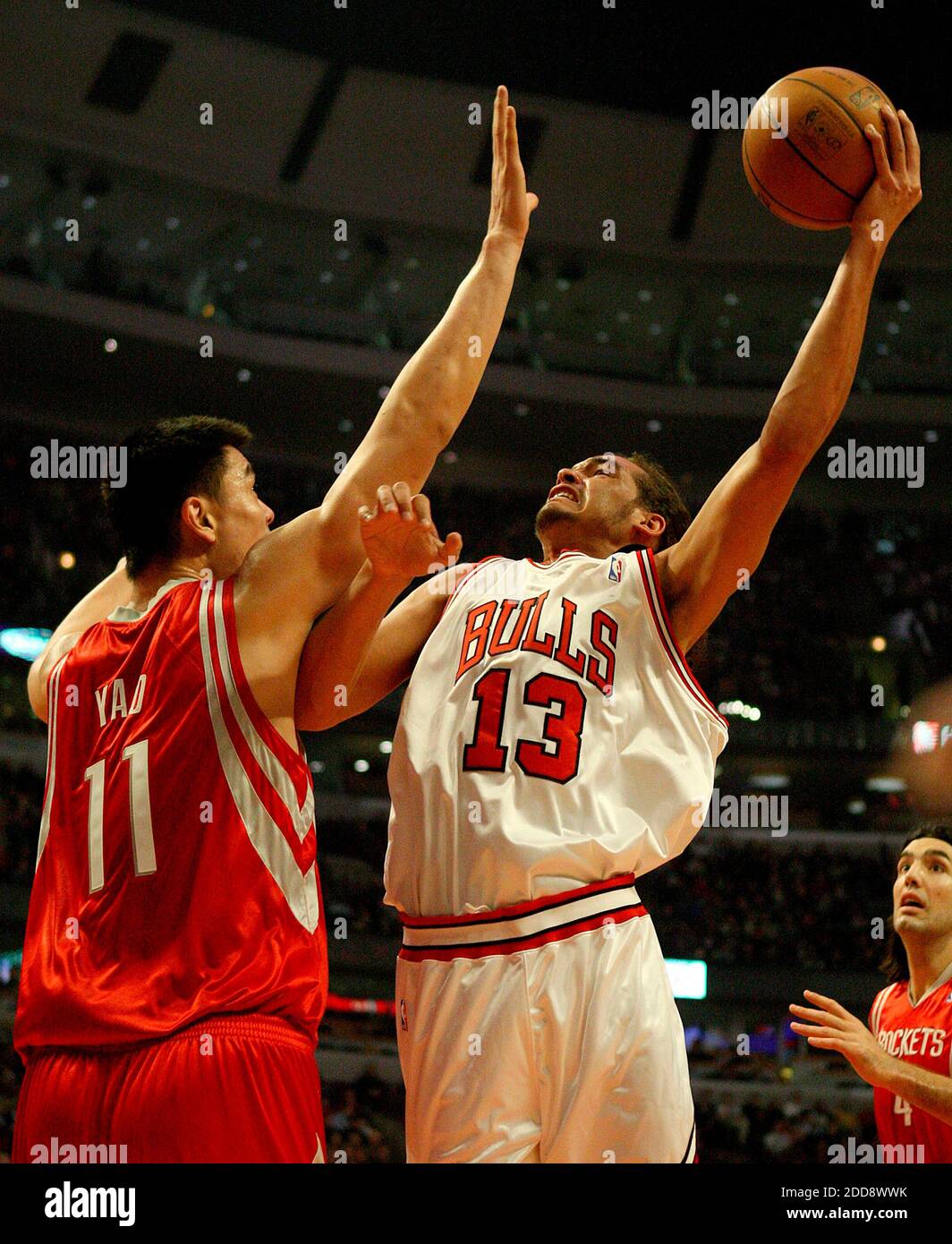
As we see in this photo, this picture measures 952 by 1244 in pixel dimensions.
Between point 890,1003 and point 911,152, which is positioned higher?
point 911,152

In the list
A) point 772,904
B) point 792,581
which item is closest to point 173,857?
point 772,904

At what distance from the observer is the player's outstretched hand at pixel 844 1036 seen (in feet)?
12.2

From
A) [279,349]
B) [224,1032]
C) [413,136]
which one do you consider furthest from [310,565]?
[413,136]

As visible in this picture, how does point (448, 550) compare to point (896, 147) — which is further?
point (896, 147)

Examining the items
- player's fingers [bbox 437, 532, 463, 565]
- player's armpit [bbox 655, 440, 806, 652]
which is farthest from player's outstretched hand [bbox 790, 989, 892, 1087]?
player's fingers [bbox 437, 532, 463, 565]

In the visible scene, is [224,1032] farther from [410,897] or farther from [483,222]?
[483,222]

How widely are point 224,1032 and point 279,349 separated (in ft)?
55.5

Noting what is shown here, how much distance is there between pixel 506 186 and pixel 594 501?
3.06 ft

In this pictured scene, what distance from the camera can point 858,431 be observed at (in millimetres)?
20453

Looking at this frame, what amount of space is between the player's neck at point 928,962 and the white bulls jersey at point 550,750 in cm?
206

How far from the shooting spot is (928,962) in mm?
5004

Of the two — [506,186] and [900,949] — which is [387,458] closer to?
[506,186]

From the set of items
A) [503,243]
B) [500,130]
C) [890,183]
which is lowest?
[503,243]

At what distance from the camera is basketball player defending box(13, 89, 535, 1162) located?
8.23 feet
